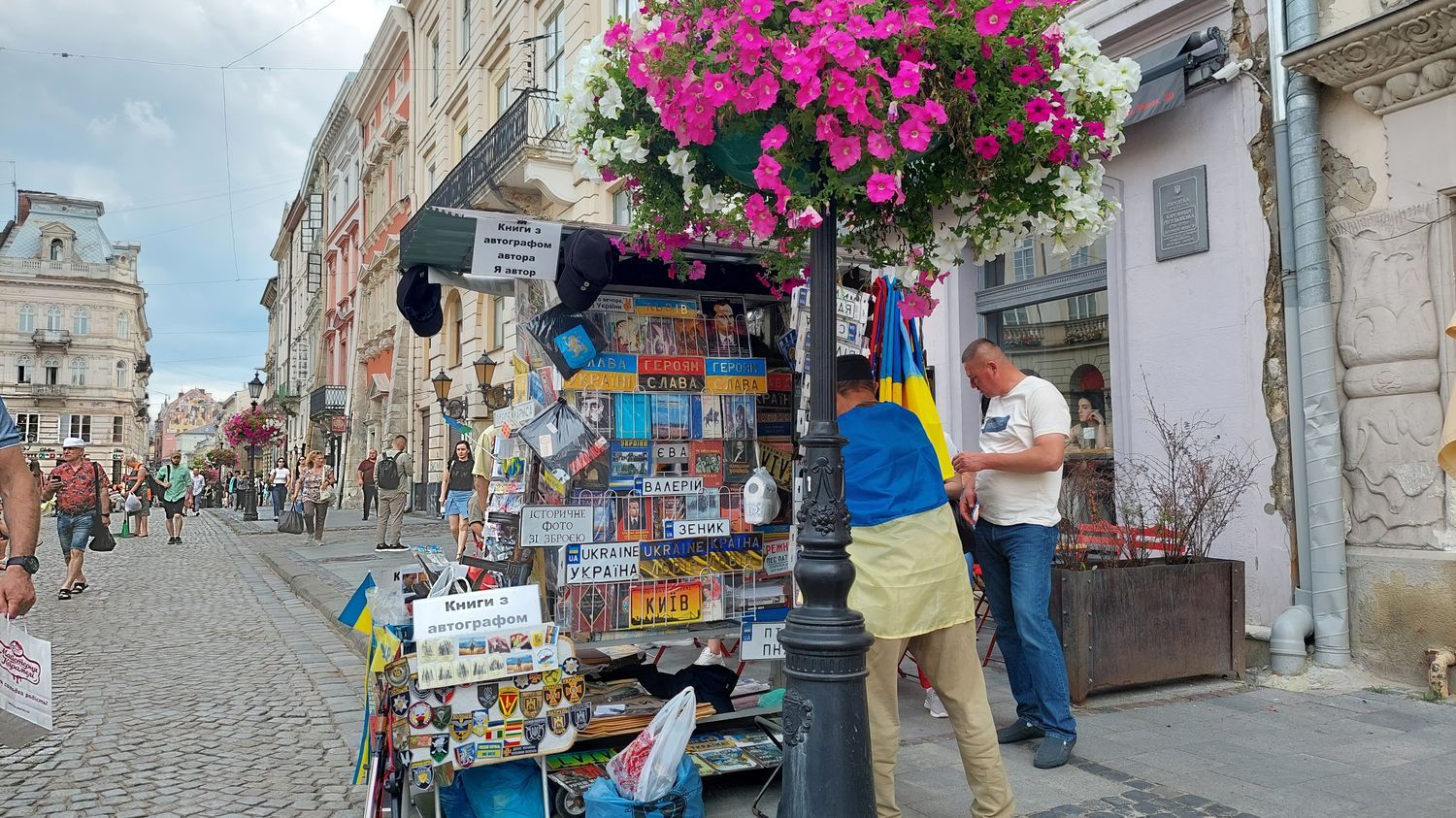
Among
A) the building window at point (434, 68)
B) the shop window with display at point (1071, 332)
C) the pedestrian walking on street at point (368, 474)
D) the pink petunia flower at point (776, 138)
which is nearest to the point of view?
the pink petunia flower at point (776, 138)

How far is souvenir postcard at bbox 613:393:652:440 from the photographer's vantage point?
3.97 meters

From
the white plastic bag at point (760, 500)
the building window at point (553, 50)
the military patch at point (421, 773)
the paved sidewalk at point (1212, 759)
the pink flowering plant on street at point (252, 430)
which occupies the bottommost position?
the paved sidewalk at point (1212, 759)

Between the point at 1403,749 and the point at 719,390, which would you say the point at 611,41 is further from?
the point at 1403,749

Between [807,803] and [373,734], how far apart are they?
64.3 inches

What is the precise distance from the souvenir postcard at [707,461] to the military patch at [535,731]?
120 centimetres

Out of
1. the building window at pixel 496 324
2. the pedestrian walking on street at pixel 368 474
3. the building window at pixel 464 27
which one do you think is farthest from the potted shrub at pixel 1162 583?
the building window at pixel 464 27

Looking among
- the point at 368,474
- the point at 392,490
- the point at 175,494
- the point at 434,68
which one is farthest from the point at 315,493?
the point at 434,68

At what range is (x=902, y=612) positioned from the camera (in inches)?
130

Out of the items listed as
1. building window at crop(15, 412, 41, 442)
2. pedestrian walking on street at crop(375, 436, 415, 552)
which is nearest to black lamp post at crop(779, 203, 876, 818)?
pedestrian walking on street at crop(375, 436, 415, 552)

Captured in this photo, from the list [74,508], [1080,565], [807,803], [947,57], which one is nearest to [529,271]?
[947,57]

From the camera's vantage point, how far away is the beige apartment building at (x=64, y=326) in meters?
75.8

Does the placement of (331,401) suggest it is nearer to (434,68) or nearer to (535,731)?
(434,68)

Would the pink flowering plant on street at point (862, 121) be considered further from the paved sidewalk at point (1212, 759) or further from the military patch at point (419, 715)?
the paved sidewalk at point (1212, 759)

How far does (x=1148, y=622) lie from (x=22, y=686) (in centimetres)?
495
